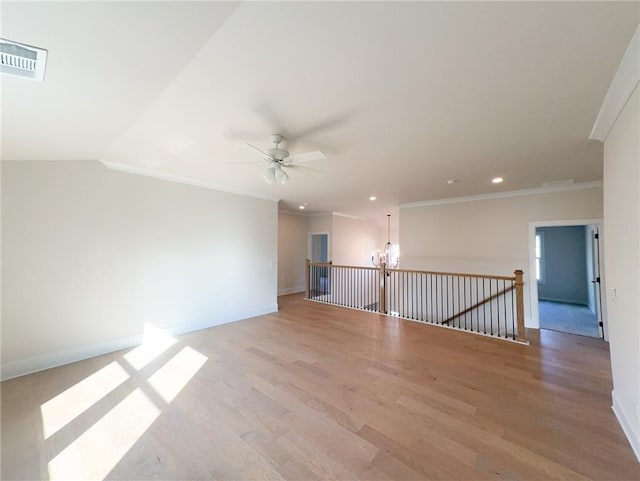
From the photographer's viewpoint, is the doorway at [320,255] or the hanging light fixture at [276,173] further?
the doorway at [320,255]

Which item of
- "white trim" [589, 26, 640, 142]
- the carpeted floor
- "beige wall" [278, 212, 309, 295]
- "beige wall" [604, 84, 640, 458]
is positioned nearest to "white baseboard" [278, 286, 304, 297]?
"beige wall" [278, 212, 309, 295]

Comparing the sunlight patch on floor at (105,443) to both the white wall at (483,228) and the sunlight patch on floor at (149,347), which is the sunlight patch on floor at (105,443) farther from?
the white wall at (483,228)

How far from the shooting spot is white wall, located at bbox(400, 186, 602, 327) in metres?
4.56

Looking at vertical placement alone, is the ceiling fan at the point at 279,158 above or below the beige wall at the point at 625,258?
above

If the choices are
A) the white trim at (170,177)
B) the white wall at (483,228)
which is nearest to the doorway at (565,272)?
the white wall at (483,228)

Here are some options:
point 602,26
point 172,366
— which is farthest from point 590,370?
point 172,366

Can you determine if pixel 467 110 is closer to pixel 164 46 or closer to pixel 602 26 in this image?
pixel 602 26

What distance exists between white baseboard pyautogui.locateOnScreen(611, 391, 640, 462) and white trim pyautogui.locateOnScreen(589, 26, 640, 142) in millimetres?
2366

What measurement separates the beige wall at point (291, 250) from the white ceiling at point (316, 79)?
474cm

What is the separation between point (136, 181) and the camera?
367 cm

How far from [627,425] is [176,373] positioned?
4.18m

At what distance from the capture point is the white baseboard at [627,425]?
1.75 metres

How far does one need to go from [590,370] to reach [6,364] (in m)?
6.72

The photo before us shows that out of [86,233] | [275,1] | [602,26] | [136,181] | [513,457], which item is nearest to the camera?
[275,1]
